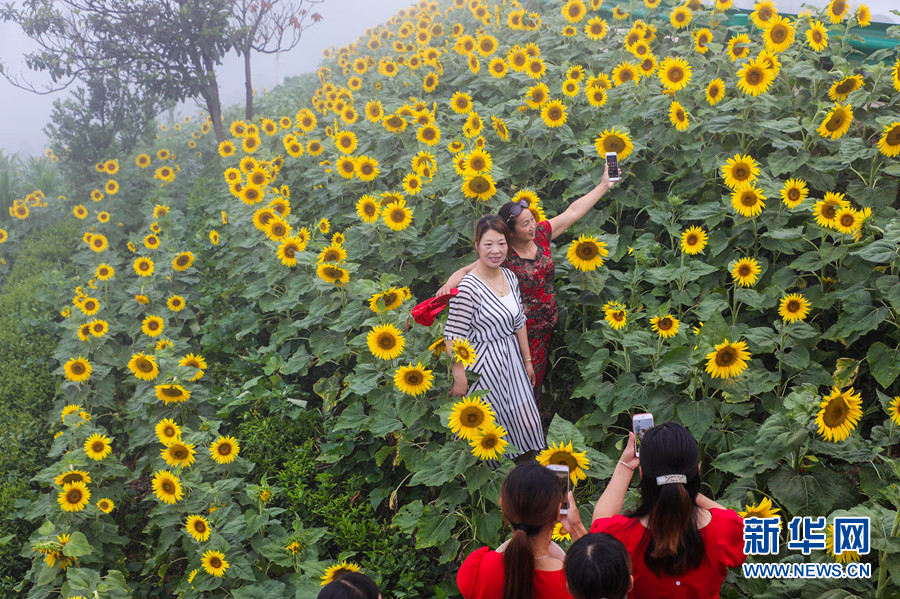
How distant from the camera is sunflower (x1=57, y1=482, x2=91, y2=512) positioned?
436cm

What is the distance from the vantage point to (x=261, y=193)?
638 cm

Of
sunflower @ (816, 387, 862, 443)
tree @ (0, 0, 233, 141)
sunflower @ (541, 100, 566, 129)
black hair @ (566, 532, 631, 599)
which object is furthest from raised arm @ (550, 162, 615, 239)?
tree @ (0, 0, 233, 141)

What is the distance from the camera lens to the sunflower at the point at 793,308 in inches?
145

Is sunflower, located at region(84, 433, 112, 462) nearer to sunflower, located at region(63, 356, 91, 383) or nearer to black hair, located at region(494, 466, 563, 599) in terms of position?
sunflower, located at region(63, 356, 91, 383)

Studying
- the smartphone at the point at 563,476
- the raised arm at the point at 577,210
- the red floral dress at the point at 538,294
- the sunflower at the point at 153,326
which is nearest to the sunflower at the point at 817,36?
the raised arm at the point at 577,210

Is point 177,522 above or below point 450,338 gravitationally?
below

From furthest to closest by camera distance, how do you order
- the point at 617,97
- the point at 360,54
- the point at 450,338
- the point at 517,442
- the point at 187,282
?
the point at 360,54 < the point at 187,282 < the point at 617,97 < the point at 517,442 < the point at 450,338

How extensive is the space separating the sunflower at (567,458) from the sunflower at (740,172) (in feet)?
7.10

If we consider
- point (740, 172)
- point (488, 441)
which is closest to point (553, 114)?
point (740, 172)

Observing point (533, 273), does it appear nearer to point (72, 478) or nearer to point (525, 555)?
point (525, 555)

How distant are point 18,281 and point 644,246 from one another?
28.2 feet

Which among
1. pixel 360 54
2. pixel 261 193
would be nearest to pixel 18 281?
pixel 261 193

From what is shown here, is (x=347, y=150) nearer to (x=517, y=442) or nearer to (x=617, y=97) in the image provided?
(x=617, y=97)

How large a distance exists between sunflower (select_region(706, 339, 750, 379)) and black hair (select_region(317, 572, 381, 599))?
189cm
